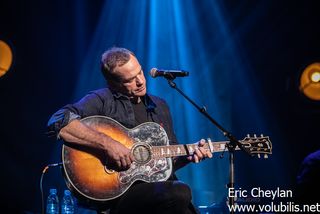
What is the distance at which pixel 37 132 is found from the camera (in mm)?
6645

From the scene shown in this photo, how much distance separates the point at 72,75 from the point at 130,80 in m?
3.15

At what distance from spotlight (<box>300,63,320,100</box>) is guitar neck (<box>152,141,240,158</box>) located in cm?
451

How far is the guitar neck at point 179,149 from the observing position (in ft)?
12.4

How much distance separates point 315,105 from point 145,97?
4712 mm

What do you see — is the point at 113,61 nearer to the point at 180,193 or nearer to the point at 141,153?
the point at 141,153

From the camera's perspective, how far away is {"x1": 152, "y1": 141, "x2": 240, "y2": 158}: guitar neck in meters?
3.79

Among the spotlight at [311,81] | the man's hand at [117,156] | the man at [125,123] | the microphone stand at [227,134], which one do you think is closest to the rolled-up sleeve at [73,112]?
the man at [125,123]

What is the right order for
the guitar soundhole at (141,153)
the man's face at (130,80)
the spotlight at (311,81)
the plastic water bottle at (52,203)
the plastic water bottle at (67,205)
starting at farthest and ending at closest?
the spotlight at (311,81), the plastic water bottle at (67,205), the plastic water bottle at (52,203), the man's face at (130,80), the guitar soundhole at (141,153)

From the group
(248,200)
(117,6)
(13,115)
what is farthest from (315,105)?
(13,115)

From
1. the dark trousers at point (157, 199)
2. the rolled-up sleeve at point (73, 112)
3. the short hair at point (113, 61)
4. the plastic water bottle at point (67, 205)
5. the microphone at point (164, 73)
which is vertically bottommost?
the plastic water bottle at point (67, 205)

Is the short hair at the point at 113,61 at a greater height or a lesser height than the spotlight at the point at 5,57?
lesser

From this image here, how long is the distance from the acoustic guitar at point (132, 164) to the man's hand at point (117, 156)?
0.15ft

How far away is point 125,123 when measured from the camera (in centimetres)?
388

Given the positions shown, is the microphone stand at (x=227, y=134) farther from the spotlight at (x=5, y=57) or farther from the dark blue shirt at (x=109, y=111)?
the spotlight at (x=5, y=57)
